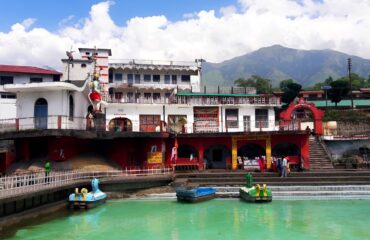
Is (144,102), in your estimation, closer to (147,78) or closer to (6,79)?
(147,78)

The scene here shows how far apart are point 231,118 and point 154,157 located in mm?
10092

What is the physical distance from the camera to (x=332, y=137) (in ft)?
123

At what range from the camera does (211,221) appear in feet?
64.2

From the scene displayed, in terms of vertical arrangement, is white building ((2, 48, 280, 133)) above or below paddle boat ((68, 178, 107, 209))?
above

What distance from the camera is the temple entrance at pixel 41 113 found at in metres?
28.5

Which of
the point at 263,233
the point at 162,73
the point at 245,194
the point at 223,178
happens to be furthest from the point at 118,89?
the point at 263,233

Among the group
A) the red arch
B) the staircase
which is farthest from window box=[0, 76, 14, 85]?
the staircase

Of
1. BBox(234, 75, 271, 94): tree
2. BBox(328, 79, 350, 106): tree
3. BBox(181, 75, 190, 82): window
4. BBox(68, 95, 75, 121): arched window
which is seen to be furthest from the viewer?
BBox(234, 75, 271, 94): tree

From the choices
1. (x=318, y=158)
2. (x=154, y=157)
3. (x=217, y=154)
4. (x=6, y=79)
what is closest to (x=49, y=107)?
(x=154, y=157)

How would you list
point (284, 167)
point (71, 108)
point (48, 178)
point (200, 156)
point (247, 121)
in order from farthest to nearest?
point (247, 121), point (200, 156), point (71, 108), point (284, 167), point (48, 178)

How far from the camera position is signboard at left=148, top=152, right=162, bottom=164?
31375 millimetres

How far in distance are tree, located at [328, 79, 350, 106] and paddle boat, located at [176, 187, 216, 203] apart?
4333 centimetres

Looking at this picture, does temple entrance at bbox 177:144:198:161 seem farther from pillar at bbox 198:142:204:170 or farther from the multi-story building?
pillar at bbox 198:142:204:170

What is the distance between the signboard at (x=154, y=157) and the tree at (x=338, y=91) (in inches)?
1580
